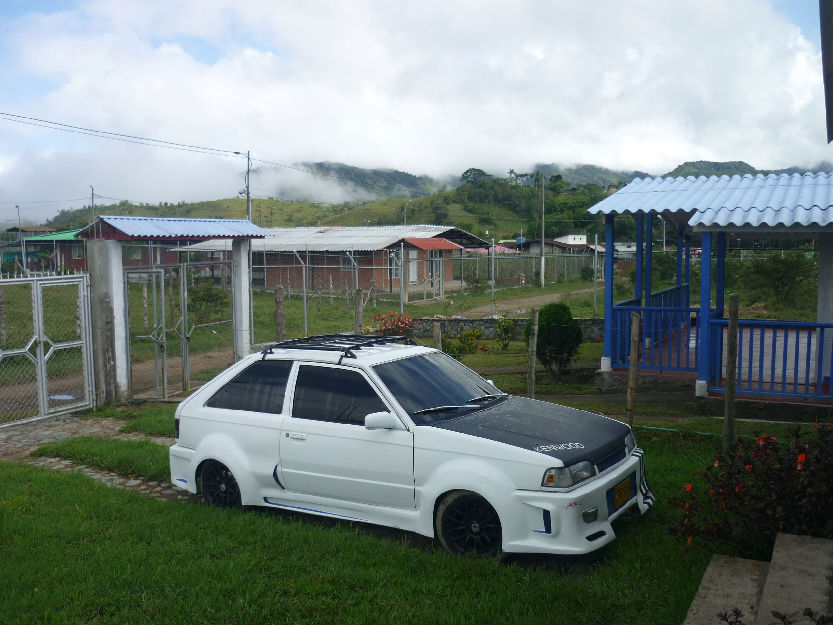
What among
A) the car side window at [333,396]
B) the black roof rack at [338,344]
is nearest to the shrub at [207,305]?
the black roof rack at [338,344]

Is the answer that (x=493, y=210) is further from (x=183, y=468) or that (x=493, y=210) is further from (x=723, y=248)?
(x=183, y=468)

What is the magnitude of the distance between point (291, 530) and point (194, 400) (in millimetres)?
1660

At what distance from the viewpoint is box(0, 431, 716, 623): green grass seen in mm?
4605

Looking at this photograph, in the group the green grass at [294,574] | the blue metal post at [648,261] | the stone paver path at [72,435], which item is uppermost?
the blue metal post at [648,261]

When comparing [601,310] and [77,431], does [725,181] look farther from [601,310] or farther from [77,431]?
[601,310]

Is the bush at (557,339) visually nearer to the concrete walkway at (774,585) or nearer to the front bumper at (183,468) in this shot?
the front bumper at (183,468)

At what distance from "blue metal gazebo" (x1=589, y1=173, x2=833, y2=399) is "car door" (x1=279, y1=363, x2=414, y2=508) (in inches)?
220

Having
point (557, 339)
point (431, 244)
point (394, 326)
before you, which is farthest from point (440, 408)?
point (431, 244)

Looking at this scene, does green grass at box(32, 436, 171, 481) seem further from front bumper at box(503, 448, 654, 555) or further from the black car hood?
front bumper at box(503, 448, 654, 555)

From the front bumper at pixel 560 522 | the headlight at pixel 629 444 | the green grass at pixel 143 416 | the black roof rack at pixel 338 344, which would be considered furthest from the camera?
the green grass at pixel 143 416

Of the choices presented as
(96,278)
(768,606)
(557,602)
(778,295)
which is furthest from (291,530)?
(778,295)

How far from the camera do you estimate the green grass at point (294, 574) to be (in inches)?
181

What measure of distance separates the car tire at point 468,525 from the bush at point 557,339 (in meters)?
8.28

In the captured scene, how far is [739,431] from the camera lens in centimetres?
902
